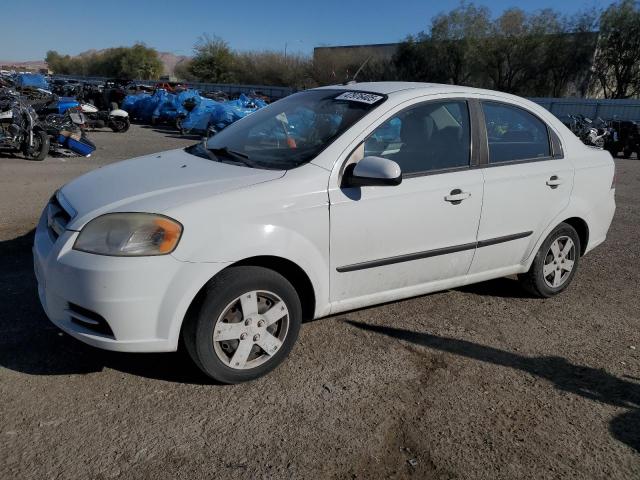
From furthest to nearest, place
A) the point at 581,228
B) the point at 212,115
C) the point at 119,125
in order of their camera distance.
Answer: the point at 212,115 → the point at 119,125 → the point at 581,228

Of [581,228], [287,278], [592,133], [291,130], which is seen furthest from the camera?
[592,133]

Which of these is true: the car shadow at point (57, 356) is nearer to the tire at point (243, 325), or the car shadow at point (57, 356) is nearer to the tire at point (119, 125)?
the tire at point (243, 325)

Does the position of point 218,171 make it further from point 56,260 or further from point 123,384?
point 123,384

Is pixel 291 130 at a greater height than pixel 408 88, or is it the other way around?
pixel 408 88

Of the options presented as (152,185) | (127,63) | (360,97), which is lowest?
(127,63)

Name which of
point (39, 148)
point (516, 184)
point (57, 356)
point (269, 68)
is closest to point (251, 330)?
point (57, 356)

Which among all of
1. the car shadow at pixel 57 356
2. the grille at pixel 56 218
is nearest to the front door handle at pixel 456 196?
the car shadow at pixel 57 356

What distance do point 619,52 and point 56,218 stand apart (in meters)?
47.4

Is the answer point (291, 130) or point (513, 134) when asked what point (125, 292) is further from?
point (513, 134)

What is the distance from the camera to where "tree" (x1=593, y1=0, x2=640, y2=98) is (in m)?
39.7

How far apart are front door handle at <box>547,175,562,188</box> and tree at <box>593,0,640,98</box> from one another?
43.7 metres

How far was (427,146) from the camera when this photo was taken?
3.66 m

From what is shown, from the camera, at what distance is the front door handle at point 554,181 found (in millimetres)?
4125

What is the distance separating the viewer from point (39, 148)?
11.2 m
